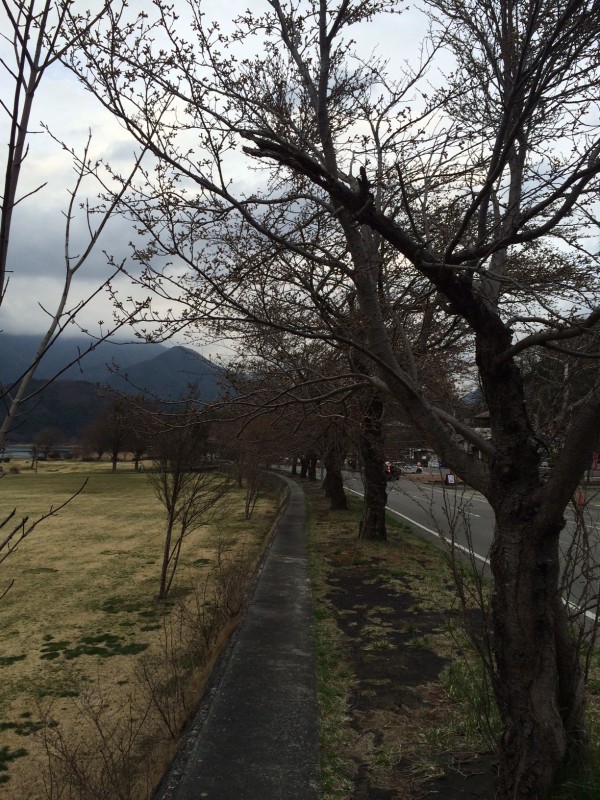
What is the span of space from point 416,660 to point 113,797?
3643mm

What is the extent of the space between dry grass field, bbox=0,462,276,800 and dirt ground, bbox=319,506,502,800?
1626 mm

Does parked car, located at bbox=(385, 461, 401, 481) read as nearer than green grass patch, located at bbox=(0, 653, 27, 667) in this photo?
No

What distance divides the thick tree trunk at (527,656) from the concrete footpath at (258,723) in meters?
1.44

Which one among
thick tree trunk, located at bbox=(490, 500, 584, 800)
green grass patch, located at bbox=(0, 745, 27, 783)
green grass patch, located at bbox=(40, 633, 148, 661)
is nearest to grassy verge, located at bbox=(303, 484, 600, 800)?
thick tree trunk, located at bbox=(490, 500, 584, 800)

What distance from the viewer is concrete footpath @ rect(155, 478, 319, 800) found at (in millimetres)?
4352

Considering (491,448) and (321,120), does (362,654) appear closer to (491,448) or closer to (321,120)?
(491,448)

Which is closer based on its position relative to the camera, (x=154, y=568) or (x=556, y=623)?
(x=556, y=623)

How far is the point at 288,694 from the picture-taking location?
6.07 metres

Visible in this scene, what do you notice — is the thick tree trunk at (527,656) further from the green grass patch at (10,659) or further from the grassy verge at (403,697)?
the green grass patch at (10,659)

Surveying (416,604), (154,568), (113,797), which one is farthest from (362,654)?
(154,568)

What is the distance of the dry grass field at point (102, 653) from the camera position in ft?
17.7

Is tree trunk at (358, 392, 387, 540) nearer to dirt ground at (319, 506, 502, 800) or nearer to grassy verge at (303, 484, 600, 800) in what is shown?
dirt ground at (319, 506, 502, 800)

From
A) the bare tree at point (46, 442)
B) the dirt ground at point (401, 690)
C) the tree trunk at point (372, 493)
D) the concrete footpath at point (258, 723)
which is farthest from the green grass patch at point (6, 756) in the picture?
the bare tree at point (46, 442)

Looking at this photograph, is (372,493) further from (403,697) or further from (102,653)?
(403,697)
